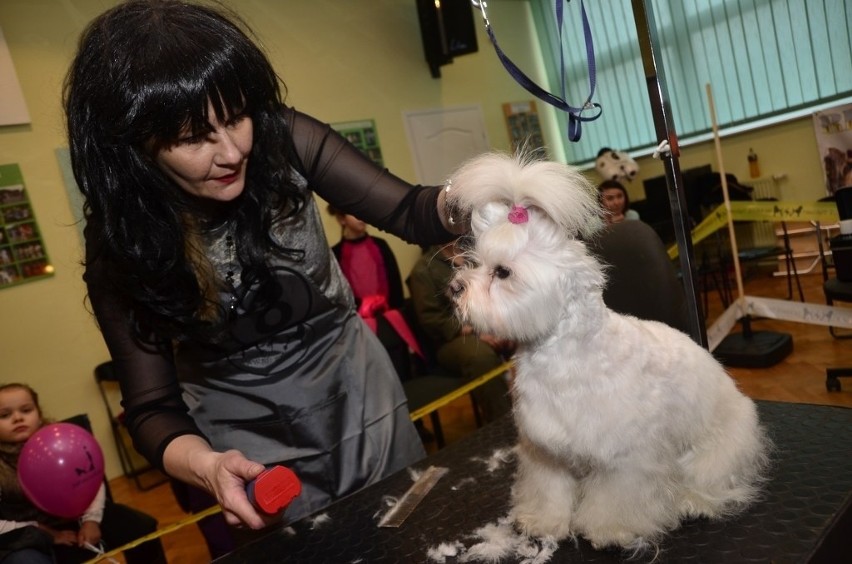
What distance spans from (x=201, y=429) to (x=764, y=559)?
106 cm

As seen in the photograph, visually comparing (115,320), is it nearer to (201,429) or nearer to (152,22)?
(201,429)

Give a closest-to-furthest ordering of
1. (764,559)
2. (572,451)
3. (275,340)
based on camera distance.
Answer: (764,559) → (572,451) → (275,340)

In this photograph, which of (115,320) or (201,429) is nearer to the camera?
(115,320)

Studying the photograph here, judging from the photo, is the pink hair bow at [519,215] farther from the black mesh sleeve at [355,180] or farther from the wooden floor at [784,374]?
the wooden floor at [784,374]

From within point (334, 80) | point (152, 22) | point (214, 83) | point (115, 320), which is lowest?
point (115, 320)

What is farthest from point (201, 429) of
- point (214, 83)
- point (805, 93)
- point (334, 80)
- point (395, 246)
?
point (334, 80)

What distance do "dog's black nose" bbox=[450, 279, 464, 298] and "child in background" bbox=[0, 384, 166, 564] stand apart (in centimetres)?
175

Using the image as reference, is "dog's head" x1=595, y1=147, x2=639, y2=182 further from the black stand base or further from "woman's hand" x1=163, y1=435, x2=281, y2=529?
"woman's hand" x1=163, y1=435, x2=281, y2=529

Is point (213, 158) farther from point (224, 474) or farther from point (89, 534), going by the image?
point (89, 534)

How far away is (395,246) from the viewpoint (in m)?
4.42

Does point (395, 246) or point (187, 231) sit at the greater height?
point (187, 231)

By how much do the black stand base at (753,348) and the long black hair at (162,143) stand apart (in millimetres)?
2051

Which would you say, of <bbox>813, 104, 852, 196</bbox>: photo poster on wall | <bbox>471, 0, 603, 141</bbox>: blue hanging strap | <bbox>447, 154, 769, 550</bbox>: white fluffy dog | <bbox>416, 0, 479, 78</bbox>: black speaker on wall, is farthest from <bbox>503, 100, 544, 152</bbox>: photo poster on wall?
<bbox>447, 154, 769, 550</bbox>: white fluffy dog

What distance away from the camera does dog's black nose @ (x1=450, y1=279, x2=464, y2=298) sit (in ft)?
3.08
